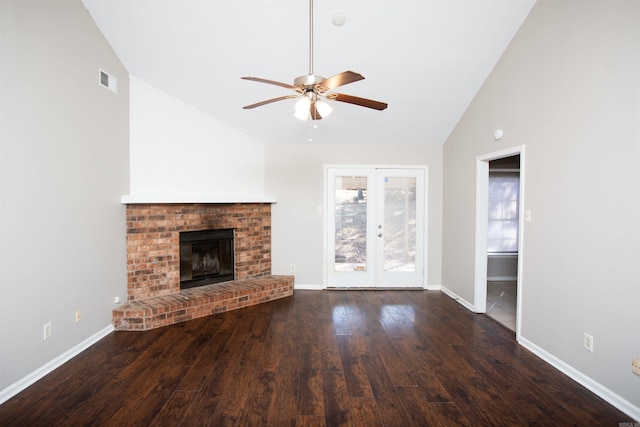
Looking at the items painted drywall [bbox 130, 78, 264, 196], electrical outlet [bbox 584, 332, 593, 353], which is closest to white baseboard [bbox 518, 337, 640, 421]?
electrical outlet [bbox 584, 332, 593, 353]

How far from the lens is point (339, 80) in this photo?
6.44ft

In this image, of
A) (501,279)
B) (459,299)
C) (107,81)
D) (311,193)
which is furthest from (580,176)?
(107,81)

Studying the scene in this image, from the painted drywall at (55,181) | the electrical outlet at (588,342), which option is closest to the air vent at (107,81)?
the painted drywall at (55,181)

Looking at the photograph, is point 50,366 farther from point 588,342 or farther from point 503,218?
point 503,218

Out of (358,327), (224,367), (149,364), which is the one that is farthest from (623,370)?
(149,364)

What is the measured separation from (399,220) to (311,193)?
1.50m

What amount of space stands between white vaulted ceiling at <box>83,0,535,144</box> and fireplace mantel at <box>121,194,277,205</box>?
3.87 feet

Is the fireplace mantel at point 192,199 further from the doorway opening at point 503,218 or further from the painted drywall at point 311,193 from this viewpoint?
the doorway opening at point 503,218

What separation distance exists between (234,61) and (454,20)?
88.1 inches

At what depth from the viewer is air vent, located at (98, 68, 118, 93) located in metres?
3.01

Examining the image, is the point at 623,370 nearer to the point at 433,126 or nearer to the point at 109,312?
the point at 433,126

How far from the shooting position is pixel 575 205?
95.9 inches

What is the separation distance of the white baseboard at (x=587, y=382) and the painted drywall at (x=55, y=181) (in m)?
4.21

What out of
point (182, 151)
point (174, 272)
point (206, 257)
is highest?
point (182, 151)
